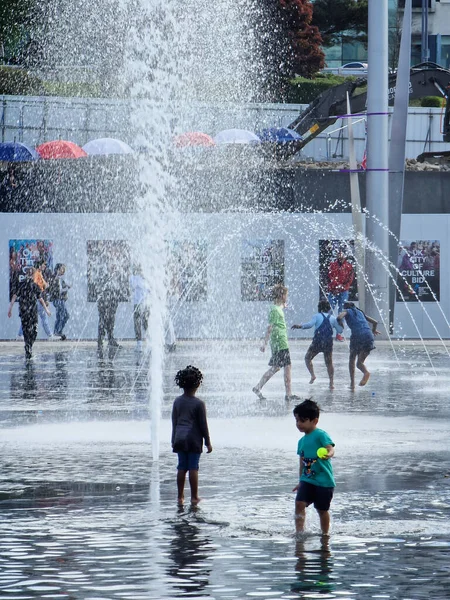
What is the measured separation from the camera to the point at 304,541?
8555mm

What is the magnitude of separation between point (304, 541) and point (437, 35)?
74343 mm

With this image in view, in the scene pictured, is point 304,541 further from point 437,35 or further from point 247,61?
point 437,35

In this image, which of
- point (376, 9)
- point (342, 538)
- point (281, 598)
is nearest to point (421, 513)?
point (342, 538)

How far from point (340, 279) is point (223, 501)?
77.2 ft

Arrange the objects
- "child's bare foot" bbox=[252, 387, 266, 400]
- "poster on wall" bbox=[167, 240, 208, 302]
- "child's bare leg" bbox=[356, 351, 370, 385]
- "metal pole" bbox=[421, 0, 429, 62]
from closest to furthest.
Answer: "child's bare foot" bbox=[252, 387, 266, 400] < "child's bare leg" bbox=[356, 351, 370, 385] < "poster on wall" bbox=[167, 240, 208, 302] < "metal pole" bbox=[421, 0, 429, 62]

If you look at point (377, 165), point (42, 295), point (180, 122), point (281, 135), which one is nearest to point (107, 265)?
point (42, 295)

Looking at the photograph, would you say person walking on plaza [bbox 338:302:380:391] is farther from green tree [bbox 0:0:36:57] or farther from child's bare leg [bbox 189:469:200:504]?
green tree [bbox 0:0:36:57]

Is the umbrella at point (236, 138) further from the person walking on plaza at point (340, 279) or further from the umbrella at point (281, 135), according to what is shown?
the person walking on plaza at point (340, 279)

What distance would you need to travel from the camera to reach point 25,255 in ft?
109

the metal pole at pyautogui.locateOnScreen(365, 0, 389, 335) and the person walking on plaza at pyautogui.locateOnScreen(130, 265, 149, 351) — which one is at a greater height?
the metal pole at pyautogui.locateOnScreen(365, 0, 389, 335)

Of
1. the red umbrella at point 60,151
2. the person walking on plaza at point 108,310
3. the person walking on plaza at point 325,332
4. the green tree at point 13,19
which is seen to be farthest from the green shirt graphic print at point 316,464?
the red umbrella at point 60,151

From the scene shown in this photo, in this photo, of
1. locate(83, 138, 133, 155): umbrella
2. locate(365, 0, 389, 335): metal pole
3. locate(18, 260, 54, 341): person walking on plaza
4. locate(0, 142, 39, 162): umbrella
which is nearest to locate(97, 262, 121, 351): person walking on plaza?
locate(18, 260, 54, 341): person walking on plaza

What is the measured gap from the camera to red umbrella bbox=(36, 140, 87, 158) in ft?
133

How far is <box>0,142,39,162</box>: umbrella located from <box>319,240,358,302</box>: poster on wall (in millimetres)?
9911
